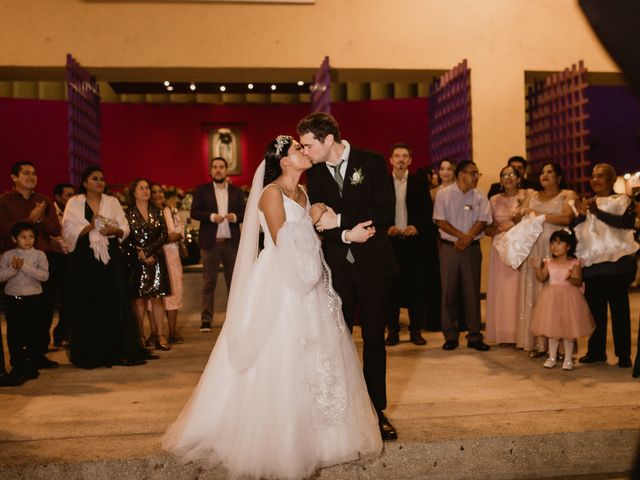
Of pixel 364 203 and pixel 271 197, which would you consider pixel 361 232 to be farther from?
pixel 271 197

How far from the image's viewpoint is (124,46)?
29.5ft

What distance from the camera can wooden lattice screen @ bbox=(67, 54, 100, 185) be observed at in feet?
27.2

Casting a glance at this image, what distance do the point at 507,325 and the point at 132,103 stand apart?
988 cm

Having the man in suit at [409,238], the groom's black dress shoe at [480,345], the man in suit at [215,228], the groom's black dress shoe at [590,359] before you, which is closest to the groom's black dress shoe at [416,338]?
the man in suit at [409,238]

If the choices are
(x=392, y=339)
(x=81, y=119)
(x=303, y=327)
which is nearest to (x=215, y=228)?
(x=392, y=339)

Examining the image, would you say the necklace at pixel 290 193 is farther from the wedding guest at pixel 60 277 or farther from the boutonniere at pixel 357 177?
the wedding guest at pixel 60 277

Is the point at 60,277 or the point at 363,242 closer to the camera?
the point at 363,242

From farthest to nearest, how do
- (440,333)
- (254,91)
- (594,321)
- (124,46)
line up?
(254,91), (124,46), (440,333), (594,321)

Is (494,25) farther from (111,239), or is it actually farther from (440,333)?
(111,239)

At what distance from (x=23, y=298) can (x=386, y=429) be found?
→ 3031 millimetres

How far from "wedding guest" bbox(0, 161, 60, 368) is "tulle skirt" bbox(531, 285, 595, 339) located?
3.73 meters

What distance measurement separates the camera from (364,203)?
3.64 metres

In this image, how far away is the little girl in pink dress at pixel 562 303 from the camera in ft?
16.9

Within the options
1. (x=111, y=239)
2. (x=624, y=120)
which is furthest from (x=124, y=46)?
(x=624, y=120)
